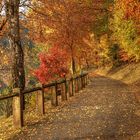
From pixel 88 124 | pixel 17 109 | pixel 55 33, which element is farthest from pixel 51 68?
pixel 88 124

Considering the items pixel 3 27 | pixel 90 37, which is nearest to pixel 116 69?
pixel 90 37

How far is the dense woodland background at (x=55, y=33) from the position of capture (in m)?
17.3

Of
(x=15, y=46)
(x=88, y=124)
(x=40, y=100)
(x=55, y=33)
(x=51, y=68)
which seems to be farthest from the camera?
(x=55, y=33)

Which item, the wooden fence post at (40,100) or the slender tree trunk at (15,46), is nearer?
the wooden fence post at (40,100)

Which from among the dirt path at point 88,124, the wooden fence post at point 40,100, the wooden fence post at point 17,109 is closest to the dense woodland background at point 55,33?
the wooden fence post at point 40,100

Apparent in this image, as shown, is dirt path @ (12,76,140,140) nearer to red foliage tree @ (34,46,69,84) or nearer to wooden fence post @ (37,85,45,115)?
wooden fence post @ (37,85,45,115)

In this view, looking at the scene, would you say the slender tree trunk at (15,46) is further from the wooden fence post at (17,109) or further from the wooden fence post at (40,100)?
the wooden fence post at (17,109)

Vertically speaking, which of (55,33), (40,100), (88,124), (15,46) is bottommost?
(88,124)

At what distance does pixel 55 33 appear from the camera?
4191 centimetres

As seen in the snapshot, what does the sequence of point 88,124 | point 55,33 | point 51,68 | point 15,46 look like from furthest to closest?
point 55,33, point 51,68, point 15,46, point 88,124

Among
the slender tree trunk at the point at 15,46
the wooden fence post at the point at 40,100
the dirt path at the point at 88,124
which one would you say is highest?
the slender tree trunk at the point at 15,46

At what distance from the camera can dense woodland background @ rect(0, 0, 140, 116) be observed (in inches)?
682

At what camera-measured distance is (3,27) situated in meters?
24.3

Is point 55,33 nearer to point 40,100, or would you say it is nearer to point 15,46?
point 15,46
